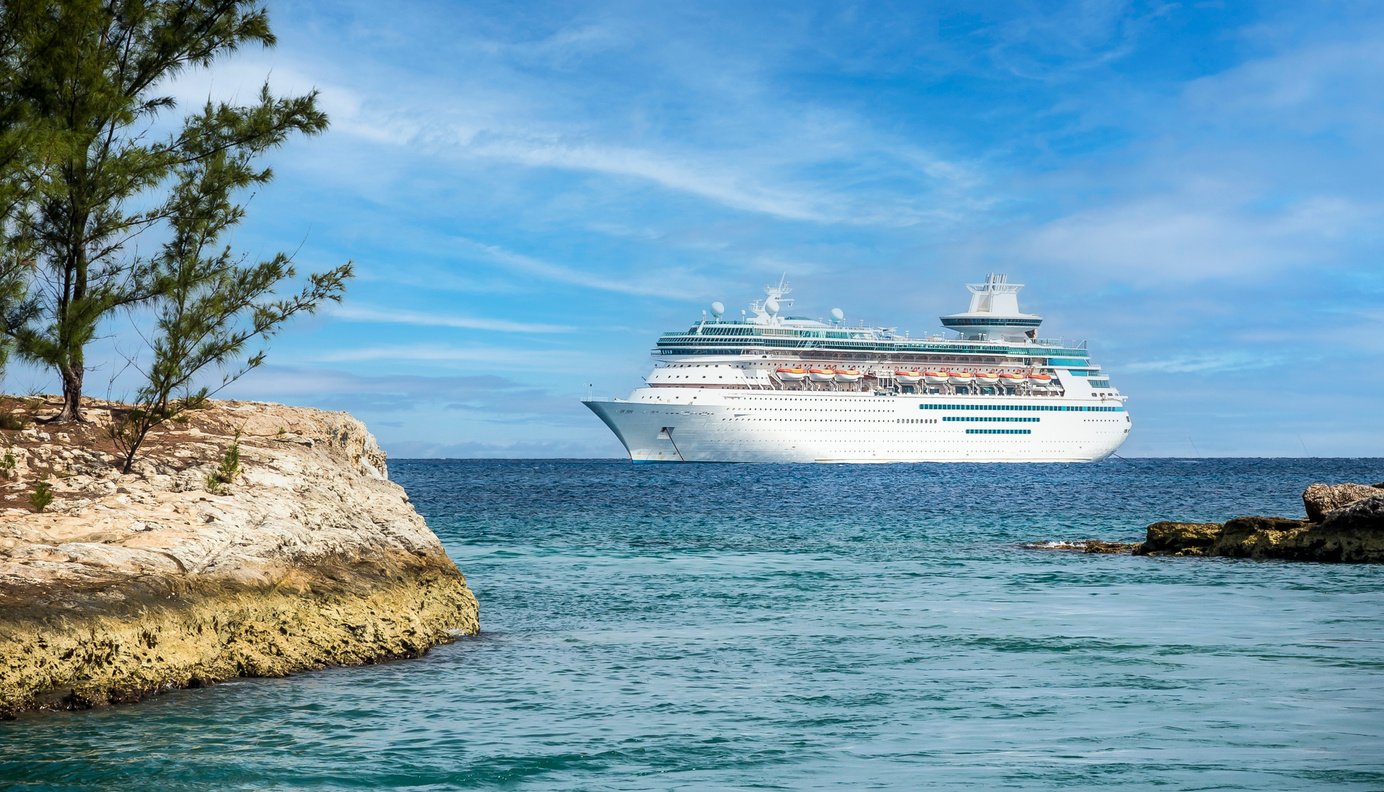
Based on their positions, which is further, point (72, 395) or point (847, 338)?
point (847, 338)

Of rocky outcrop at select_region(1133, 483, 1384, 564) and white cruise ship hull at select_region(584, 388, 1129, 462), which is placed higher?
white cruise ship hull at select_region(584, 388, 1129, 462)

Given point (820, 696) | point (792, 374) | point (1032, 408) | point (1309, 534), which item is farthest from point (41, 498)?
point (1032, 408)

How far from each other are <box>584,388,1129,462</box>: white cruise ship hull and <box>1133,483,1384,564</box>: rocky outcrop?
49863 millimetres

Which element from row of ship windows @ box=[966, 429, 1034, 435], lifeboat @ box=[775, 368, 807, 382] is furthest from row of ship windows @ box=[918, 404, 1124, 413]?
lifeboat @ box=[775, 368, 807, 382]

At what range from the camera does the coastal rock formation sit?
8.03 metres

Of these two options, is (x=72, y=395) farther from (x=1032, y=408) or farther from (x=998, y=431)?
(x=1032, y=408)

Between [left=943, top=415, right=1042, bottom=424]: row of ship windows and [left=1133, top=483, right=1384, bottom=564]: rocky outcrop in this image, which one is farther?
[left=943, top=415, right=1042, bottom=424]: row of ship windows

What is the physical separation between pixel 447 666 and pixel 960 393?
73646 mm

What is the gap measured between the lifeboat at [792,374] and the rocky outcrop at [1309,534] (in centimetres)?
5254

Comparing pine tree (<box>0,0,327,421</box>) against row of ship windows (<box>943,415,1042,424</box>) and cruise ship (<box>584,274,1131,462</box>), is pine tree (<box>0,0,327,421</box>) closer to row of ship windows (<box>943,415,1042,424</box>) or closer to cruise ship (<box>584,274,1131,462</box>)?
cruise ship (<box>584,274,1131,462</box>)

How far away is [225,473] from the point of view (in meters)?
10.2

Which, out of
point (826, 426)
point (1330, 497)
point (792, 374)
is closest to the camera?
point (1330, 497)

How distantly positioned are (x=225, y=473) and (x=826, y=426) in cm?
6426

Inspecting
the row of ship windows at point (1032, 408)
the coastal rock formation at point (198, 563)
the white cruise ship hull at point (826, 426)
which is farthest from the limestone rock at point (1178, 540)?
the row of ship windows at point (1032, 408)
